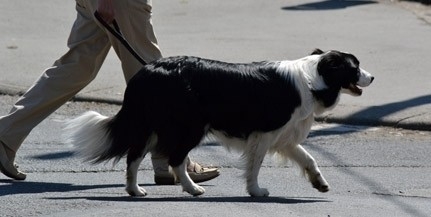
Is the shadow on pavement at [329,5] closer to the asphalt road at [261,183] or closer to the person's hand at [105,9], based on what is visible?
the asphalt road at [261,183]

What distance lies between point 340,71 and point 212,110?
94 centimetres

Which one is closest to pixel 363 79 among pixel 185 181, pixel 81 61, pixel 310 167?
pixel 310 167

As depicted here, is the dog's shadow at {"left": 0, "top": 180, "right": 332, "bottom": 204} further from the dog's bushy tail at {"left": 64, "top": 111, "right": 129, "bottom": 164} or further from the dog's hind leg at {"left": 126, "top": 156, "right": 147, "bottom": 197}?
the dog's bushy tail at {"left": 64, "top": 111, "right": 129, "bottom": 164}

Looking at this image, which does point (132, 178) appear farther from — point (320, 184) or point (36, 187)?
point (320, 184)

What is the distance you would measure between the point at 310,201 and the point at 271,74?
34.6 inches

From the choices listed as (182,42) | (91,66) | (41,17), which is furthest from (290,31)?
(91,66)

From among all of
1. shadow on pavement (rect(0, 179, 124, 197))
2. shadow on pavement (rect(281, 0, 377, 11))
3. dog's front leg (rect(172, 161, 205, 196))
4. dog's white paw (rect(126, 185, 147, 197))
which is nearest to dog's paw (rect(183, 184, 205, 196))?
dog's front leg (rect(172, 161, 205, 196))

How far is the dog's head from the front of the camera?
774 centimetres

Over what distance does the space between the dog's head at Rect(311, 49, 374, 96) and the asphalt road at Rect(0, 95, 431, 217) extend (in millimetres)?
776

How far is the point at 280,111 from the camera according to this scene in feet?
24.7

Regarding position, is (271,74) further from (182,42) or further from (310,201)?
(182,42)

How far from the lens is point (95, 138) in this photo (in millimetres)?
7711

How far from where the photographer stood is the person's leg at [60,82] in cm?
812

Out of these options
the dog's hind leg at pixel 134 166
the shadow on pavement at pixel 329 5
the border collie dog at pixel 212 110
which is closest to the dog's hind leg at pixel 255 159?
the border collie dog at pixel 212 110
